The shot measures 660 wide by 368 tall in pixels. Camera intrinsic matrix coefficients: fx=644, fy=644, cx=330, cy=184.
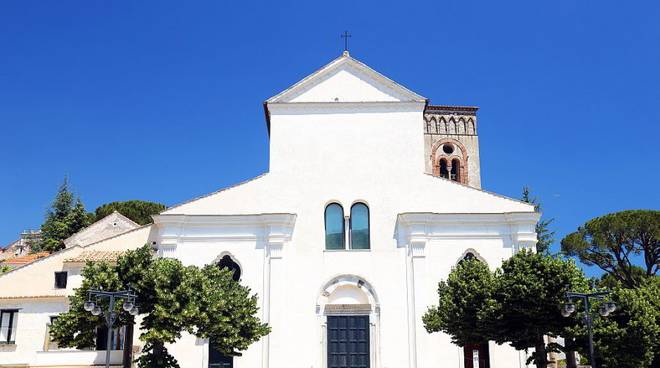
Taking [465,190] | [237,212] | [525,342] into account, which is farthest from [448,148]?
[525,342]

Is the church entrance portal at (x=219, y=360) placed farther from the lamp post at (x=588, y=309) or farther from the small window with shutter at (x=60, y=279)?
the lamp post at (x=588, y=309)

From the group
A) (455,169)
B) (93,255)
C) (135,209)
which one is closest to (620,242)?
(455,169)

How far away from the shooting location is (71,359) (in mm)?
26453

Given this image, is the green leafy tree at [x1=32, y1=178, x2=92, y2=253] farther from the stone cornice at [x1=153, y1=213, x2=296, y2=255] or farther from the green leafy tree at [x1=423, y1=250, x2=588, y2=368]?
the green leafy tree at [x1=423, y1=250, x2=588, y2=368]

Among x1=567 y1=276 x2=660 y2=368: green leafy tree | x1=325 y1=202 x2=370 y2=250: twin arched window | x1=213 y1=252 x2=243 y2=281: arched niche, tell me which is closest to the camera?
x1=567 y1=276 x2=660 y2=368: green leafy tree

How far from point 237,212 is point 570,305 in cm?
1583

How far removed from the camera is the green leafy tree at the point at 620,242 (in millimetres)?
44094

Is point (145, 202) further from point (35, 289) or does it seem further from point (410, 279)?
point (410, 279)

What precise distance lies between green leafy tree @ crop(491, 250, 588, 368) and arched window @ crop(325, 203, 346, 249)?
925 cm

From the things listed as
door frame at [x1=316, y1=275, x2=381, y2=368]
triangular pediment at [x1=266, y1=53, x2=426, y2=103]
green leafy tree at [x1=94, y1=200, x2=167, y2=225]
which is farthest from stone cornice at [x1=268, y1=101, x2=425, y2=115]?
green leafy tree at [x1=94, y1=200, x2=167, y2=225]

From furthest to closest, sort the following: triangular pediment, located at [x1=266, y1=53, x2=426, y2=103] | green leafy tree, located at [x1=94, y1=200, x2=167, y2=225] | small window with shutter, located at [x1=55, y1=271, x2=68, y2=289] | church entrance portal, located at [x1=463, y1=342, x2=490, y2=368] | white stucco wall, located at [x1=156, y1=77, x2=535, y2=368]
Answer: green leafy tree, located at [x1=94, y1=200, x2=167, y2=225]
triangular pediment, located at [x1=266, y1=53, x2=426, y2=103]
small window with shutter, located at [x1=55, y1=271, x2=68, y2=289]
church entrance portal, located at [x1=463, y1=342, x2=490, y2=368]
white stucco wall, located at [x1=156, y1=77, x2=535, y2=368]

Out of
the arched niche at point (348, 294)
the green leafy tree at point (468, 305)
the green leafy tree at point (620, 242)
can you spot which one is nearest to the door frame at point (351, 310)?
the arched niche at point (348, 294)

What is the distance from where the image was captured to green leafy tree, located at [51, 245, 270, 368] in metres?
21.9

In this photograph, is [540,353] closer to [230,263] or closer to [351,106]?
[230,263]
